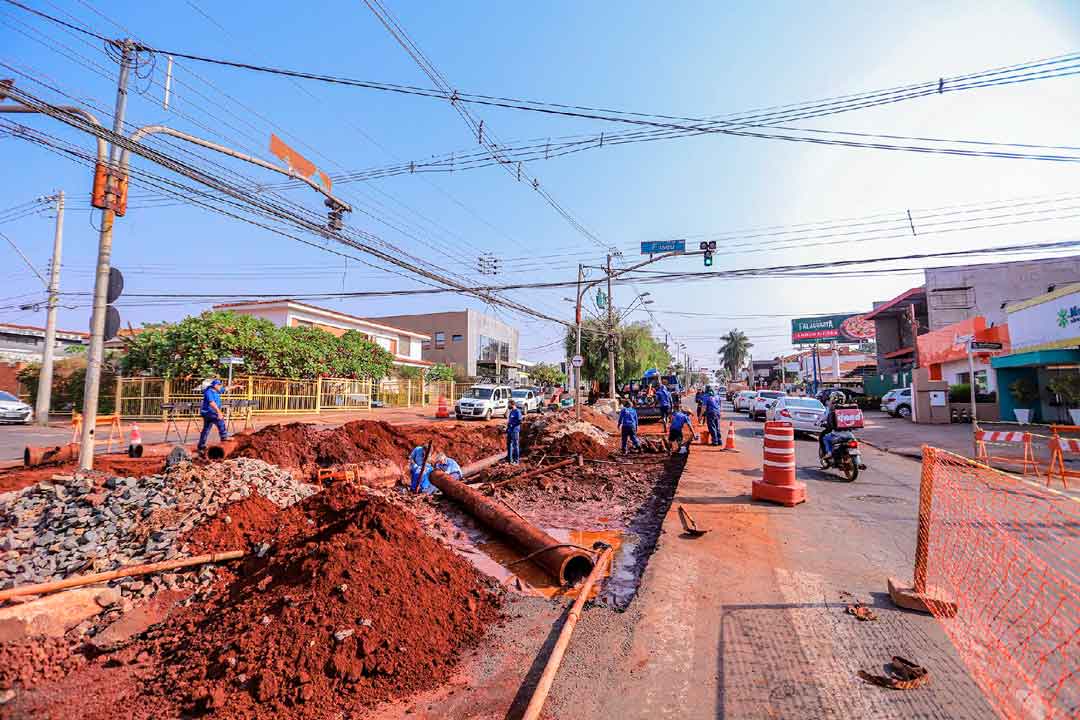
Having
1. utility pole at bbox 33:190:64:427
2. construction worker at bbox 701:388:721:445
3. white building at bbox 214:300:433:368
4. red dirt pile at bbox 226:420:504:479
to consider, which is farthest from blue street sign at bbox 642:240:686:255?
utility pole at bbox 33:190:64:427

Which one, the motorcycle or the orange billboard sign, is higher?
the orange billboard sign

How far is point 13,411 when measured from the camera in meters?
21.1

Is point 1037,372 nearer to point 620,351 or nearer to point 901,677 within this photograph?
point 901,677

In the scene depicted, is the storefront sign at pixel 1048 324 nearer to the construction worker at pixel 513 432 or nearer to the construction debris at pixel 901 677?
the construction worker at pixel 513 432

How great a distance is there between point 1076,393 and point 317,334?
33.7 metres

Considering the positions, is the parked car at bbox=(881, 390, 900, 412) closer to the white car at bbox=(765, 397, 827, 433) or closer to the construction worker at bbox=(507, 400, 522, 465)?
the white car at bbox=(765, 397, 827, 433)

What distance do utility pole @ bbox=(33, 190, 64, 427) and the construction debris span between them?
2924cm

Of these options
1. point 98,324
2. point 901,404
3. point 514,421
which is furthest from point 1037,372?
point 98,324

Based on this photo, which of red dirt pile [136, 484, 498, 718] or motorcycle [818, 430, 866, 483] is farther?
motorcycle [818, 430, 866, 483]

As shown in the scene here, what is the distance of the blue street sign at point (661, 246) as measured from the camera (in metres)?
20.0

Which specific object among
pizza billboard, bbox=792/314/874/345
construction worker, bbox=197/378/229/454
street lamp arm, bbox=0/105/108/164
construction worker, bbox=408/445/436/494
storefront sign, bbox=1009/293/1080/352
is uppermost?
pizza billboard, bbox=792/314/874/345

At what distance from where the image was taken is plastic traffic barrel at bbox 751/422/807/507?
24.2 feet

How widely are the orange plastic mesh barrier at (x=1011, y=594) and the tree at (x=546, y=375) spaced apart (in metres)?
56.5

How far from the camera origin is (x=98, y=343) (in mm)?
8836
